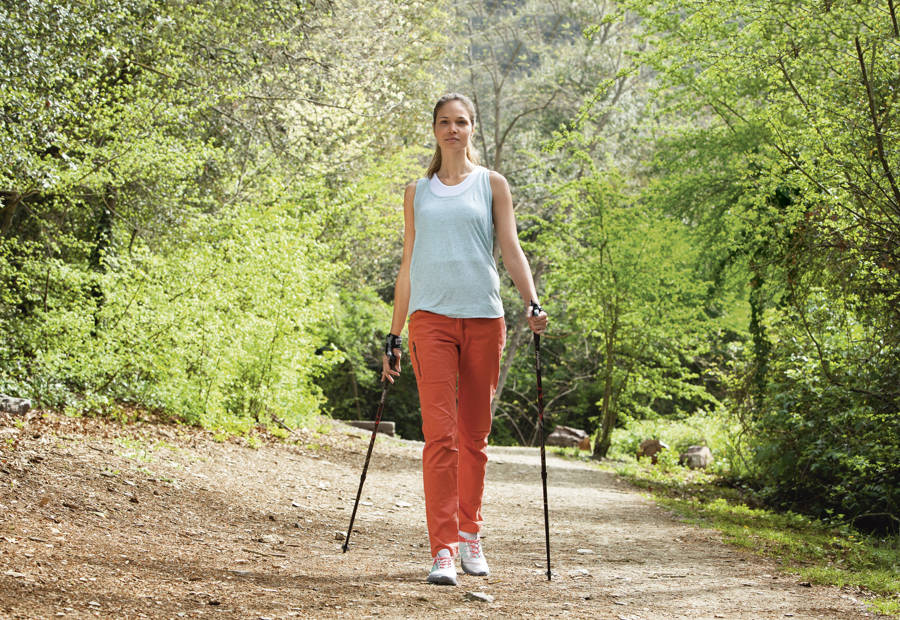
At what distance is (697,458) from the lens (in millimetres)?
14789

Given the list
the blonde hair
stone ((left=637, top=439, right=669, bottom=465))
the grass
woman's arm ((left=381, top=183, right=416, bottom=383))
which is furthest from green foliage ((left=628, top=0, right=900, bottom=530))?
stone ((left=637, top=439, right=669, bottom=465))

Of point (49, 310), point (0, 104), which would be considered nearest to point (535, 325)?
point (0, 104)

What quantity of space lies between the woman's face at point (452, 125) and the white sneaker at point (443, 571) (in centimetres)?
192

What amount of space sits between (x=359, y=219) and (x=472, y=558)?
51.4 ft

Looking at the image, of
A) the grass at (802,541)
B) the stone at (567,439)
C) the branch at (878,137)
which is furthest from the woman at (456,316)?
the stone at (567,439)

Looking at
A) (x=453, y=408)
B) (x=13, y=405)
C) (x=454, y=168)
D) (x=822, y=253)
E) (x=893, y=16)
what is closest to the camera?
(x=453, y=408)

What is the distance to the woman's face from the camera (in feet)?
13.9

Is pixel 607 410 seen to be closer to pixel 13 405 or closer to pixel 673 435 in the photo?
pixel 673 435

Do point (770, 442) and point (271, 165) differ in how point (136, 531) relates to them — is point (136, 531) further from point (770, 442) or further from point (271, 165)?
point (271, 165)

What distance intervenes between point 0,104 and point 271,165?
669 centimetres

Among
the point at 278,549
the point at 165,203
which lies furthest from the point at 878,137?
the point at 165,203

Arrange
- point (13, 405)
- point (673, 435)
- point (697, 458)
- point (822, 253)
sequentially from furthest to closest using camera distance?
1. point (673, 435)
2. point (697, 458)
3. point (13, 405)
4. point (822, 253)

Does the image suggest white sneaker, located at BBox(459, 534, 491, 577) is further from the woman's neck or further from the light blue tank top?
the woman's neck

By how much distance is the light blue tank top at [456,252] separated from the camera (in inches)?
161
